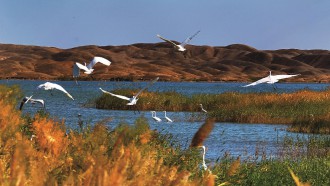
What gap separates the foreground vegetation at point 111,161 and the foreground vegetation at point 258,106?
8957 mm

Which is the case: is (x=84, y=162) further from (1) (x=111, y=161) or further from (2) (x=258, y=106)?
(2) (x=258, y=106)

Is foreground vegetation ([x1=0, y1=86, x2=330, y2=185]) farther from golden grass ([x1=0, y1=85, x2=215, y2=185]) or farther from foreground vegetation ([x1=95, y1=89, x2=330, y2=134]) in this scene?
foreground vegetation ([x1=95, y1=89, x2=330, y2=134])

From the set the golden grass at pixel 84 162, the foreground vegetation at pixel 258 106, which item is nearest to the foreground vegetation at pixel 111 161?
the golden grass at pixel 84 162

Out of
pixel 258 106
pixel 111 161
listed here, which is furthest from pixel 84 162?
pixel 258 106

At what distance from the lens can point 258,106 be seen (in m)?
34.0

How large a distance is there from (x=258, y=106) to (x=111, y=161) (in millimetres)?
30147

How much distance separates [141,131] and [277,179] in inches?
145

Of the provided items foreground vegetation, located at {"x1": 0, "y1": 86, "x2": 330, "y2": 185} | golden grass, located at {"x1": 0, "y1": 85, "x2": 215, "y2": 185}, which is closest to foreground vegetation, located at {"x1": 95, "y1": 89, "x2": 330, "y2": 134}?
foreground vegetation, located at {"x1": 0, "y1": 86, "x2": 330, "y2": 185}

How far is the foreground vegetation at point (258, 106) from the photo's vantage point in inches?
1037

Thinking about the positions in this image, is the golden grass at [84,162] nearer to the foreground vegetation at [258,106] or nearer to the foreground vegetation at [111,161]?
the foreground vegetation at [111,161]

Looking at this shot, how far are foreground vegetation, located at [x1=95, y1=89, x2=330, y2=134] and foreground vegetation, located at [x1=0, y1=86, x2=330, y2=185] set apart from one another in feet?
29.4

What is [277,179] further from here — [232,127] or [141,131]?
[232,127]

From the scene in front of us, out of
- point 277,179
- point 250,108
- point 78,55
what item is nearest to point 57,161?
point 277,179

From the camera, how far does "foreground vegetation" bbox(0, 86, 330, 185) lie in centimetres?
268
